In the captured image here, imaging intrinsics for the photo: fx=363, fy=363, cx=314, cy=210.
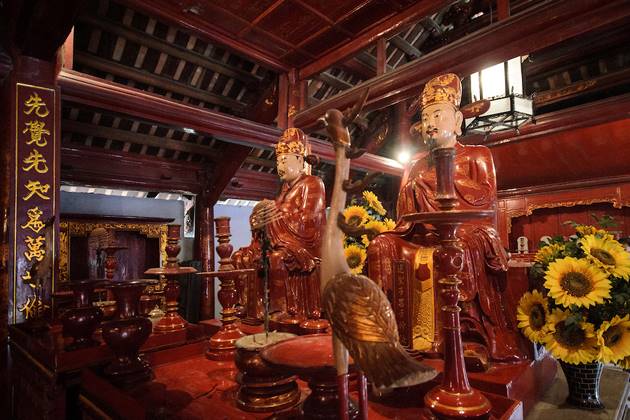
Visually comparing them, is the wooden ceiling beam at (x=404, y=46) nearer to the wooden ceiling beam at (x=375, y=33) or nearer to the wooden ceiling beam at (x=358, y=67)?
the wooden ceiling beam at (x=358, y=67)

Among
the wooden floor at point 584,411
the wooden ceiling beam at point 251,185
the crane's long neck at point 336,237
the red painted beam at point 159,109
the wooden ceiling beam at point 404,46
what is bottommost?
the wooden floor at point 584,411

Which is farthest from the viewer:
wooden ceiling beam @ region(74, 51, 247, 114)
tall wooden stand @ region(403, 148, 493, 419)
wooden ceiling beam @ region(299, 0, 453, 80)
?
wooden ceiling beam @ region(74, 51, 247, 114)

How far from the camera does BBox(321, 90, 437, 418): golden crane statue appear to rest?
68 centimetres

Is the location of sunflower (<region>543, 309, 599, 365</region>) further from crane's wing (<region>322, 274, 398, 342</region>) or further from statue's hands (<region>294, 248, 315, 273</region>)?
statue's hands (<region>294, 248, 315, 273</region>)

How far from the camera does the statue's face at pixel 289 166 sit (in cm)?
270

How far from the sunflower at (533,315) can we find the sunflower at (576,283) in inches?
4.5

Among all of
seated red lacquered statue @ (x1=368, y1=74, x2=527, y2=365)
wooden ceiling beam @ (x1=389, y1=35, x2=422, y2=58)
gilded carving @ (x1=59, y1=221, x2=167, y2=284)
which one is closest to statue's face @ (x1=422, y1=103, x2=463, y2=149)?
seated red lacquered statue @ (x1=368, y1=74, x2=527, y2=365)

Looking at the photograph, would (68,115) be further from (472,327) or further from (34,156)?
(472,327)

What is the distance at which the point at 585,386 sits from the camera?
5.10ft

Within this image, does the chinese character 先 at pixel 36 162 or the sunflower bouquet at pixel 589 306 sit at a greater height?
the chinese character 先 at pixel 36 162

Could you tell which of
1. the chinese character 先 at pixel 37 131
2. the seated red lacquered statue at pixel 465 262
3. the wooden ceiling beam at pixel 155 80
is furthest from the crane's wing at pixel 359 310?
the wooden ceiling beam at pixel 155 80

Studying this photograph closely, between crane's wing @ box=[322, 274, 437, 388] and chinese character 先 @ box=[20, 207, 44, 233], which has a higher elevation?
chinese character 先 @ box=[20, 207, 44, 233]

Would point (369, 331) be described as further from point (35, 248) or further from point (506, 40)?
point (35, 248)

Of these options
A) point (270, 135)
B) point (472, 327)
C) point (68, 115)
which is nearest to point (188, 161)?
point (68, 115)
